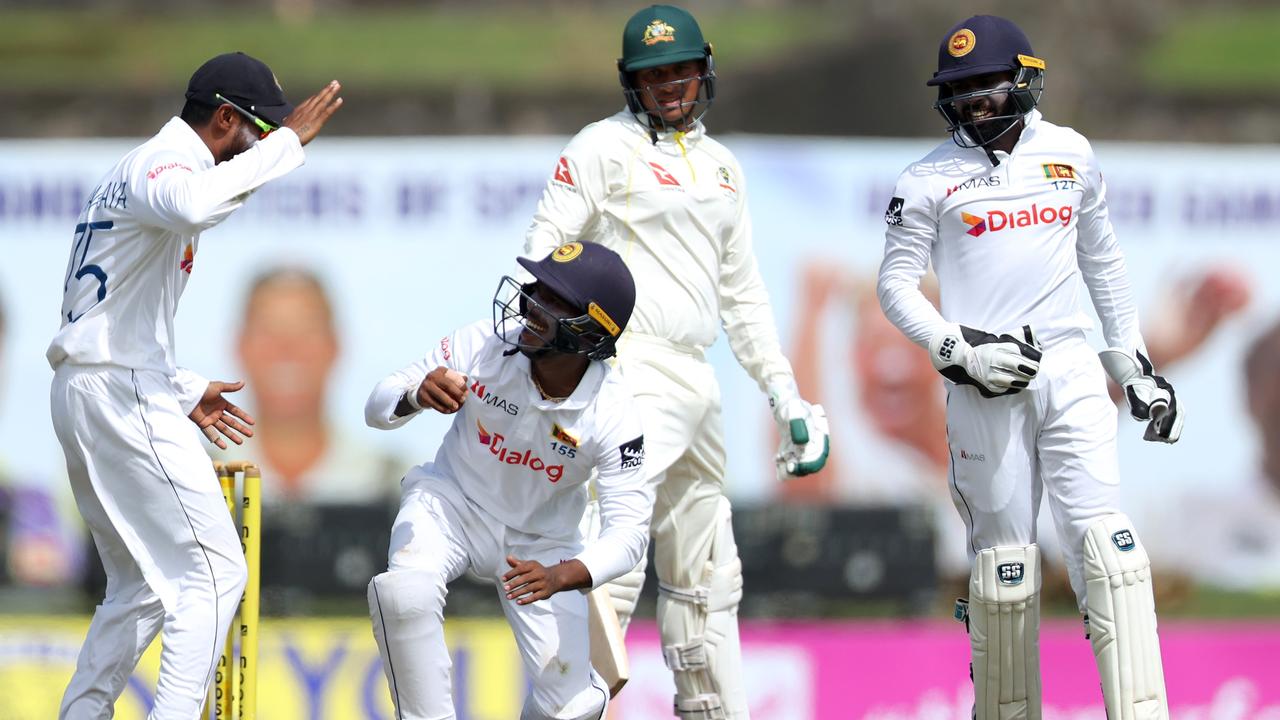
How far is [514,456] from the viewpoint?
15.6 feet

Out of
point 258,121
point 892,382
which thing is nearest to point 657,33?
point 258,121

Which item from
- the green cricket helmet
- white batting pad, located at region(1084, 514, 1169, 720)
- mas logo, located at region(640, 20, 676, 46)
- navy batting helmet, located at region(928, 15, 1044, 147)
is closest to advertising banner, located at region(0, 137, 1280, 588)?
the green cricket helmet

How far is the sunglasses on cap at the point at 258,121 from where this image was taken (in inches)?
188

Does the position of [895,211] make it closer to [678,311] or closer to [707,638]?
[678,311]

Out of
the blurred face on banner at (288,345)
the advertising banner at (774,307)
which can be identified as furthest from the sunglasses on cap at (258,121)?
the blurred face on banner at (288,345)

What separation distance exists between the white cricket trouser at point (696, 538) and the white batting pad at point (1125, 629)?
1.21 meters

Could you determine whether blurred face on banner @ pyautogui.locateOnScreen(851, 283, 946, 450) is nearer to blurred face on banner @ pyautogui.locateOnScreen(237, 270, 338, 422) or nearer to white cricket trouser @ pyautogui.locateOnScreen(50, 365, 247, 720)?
blurred face on banner @ pyautogui.locateOnScreen(237, 270, 338, 422)

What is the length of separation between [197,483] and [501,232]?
22.4 ft

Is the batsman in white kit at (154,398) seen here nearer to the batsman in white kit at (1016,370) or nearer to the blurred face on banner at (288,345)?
the batsman in white kit at (1016,370)

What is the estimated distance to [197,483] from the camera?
4.64 metres

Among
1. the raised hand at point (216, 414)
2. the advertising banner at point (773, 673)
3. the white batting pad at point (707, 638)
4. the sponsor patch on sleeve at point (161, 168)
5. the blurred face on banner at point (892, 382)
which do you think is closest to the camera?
the sponsor patch on sleeve at point (161, 168)

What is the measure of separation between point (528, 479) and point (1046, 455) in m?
1.48

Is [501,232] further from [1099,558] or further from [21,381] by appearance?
[1099,558]

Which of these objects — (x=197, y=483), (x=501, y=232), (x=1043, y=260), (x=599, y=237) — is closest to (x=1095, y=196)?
(x=1043, y=260)
